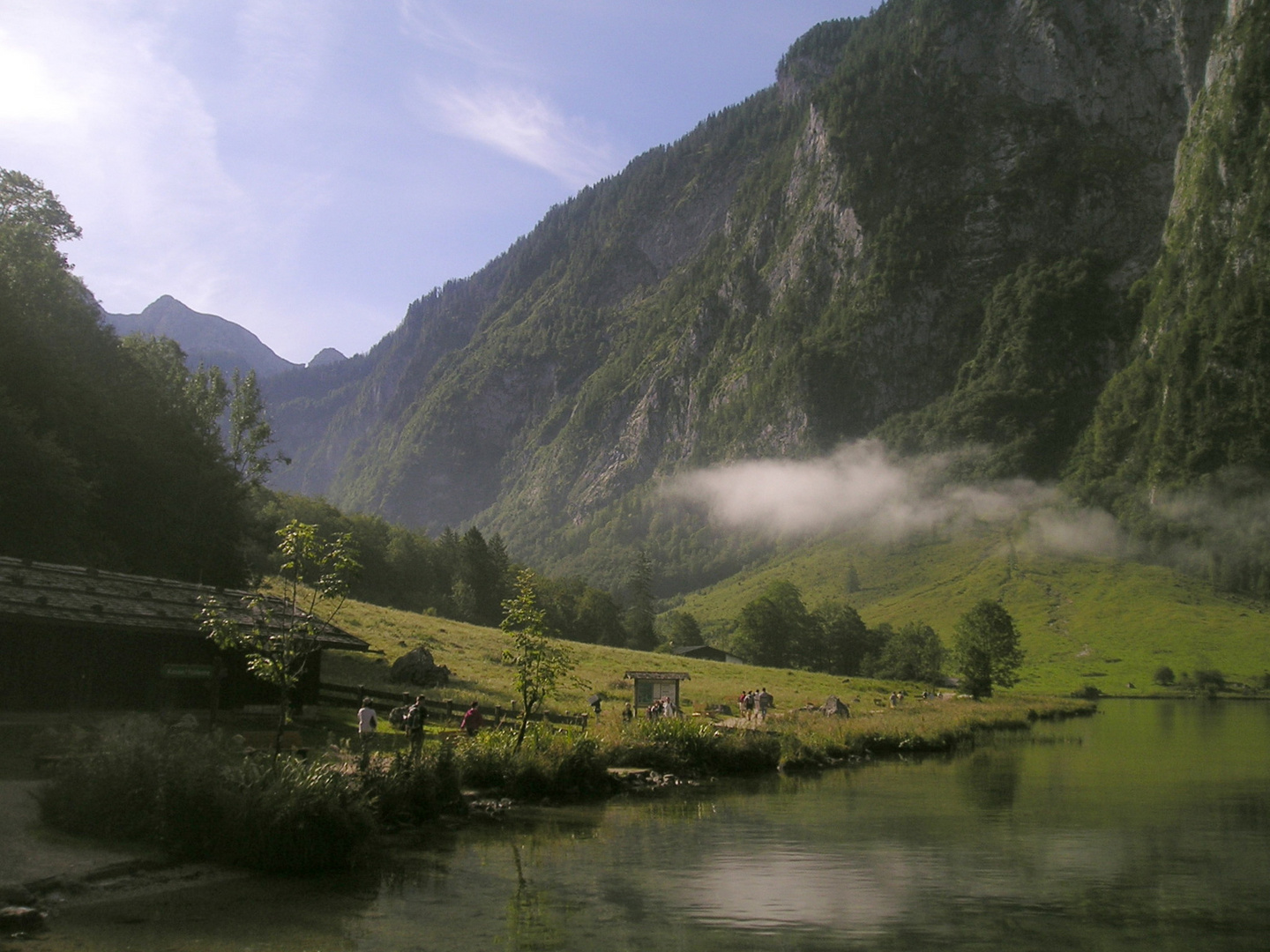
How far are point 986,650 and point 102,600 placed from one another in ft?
320

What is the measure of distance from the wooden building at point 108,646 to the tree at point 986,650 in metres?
85.8

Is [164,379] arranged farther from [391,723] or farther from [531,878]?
[531,878]

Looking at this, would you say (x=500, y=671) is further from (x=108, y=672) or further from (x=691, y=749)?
(x=108, y=672)

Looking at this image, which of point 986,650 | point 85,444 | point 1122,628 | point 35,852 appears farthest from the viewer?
point 1122,628

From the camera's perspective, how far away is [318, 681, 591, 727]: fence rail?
132 ft

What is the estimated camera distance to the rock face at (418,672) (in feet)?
168

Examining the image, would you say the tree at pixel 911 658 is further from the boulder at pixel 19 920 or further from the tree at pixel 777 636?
the boulder at pixel 19 920

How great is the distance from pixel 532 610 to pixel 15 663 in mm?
16356

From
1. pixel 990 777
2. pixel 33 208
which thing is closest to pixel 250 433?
pixel 33 208

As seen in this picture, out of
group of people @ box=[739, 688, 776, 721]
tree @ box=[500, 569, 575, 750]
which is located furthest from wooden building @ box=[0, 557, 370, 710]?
group of people @ box=[739, 688, 776, 721]

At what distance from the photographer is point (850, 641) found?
148250mm

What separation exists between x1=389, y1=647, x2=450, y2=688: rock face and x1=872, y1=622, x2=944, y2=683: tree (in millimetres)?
90454

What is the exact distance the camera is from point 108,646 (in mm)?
32438

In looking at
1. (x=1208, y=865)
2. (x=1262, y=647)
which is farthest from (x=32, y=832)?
(x=1262, y=647)
